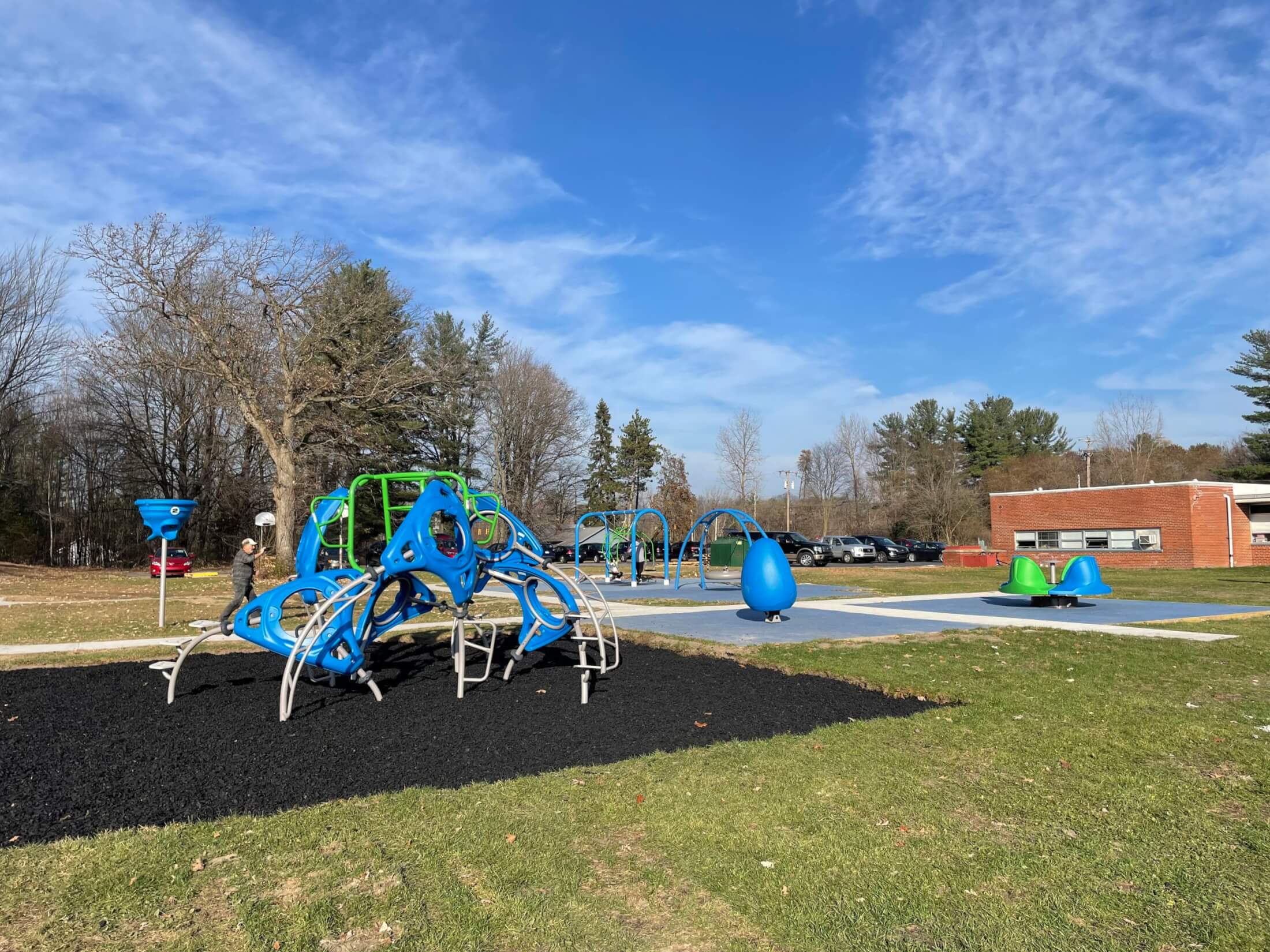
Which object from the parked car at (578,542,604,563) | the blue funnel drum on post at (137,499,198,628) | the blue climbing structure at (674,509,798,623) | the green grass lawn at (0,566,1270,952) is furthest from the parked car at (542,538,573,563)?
the green grass lawn at (0,566,1270,952)

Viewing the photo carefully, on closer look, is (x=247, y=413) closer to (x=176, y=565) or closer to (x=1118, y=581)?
(x=176, y=565)

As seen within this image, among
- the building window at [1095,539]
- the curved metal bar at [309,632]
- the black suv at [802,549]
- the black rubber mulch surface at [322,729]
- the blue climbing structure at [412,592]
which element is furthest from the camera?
the black suv at [802,549]

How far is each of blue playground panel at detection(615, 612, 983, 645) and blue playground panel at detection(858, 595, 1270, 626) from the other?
194 cm

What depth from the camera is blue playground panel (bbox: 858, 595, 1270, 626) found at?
14.5 meters

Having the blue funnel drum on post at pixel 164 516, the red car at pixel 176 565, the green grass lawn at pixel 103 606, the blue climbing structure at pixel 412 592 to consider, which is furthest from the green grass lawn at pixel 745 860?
the red car at pixel 176 565

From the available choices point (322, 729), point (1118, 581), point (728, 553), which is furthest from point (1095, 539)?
point (322, 729)

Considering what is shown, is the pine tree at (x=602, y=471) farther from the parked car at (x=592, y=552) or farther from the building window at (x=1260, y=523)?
the building window at (x=1260, y=523)

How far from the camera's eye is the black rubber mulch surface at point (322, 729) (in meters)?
4.95

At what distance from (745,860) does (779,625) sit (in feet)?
31.3

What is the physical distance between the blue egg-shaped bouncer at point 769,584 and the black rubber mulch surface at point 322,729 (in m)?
4.04

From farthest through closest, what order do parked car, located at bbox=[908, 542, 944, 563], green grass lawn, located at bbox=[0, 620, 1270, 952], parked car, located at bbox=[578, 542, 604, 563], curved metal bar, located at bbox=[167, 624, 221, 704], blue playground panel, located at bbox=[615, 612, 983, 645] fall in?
parked car, located at bbox=[908, 542, 944, 563] < parked car, located at bbox=[578, 542, 604, 563] < blue playground panel, located at bbox=[615, 612, 983, 645] < curved metal bar, located at bbox=[167, 624, 221, 704] < green grass lawn, located at bbox=[0, 620, 1270, 952]

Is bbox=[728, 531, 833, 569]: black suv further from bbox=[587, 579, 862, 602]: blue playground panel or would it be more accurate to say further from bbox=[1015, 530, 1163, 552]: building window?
bbox=[587, 579, 862, 602]: blue playground panel

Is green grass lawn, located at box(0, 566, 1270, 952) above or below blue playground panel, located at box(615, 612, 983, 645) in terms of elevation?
below

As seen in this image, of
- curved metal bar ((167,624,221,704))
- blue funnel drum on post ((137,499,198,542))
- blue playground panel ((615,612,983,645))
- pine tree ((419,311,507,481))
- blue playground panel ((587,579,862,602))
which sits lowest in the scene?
blue playground panel ((615,612,983,645))
